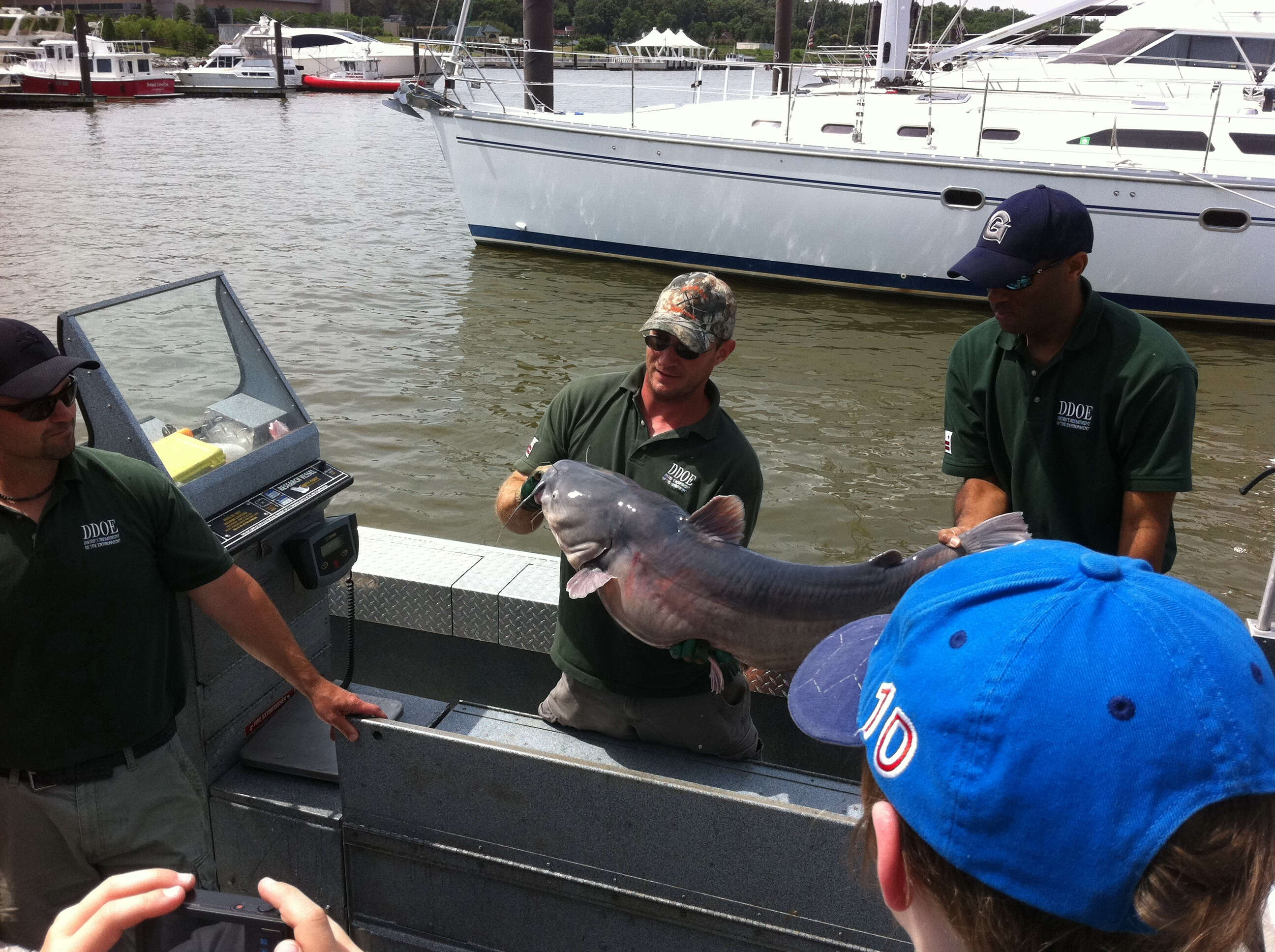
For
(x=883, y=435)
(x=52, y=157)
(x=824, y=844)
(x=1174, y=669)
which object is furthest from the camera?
(x=52, y=157)

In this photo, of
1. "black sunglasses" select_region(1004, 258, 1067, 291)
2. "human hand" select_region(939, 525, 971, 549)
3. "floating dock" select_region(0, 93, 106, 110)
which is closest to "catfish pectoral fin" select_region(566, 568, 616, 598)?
"human hand" select_region(939, 525, 971, 549)

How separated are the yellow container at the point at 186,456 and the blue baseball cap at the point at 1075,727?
2.79 meters

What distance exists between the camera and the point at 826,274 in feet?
51.7

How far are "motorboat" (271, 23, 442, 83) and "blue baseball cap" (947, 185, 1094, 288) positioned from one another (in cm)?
7126

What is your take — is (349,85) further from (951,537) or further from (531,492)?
(951,537)

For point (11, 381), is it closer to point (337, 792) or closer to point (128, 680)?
point (128, 680)

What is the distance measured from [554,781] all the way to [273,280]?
14.9 m

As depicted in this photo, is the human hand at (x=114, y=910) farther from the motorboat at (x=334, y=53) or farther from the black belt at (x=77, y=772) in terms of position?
the motorboat at (x=334, y=53)

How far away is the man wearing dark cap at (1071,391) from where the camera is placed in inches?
122

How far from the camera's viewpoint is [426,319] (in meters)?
14.7

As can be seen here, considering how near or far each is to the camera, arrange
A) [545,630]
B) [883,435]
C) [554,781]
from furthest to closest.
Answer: [883,435] < [545,630] < [554,781]

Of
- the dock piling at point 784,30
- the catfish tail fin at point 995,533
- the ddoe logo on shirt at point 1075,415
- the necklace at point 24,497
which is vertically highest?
the dock piling at point 784,30

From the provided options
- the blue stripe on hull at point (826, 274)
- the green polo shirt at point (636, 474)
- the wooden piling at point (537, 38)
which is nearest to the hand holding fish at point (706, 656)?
the green polo shirt at point (636, 474)

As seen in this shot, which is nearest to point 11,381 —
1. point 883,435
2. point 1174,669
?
point 1174,669
